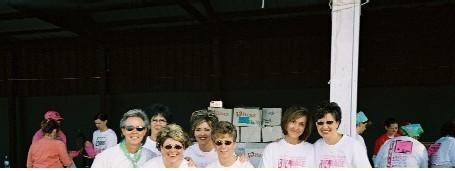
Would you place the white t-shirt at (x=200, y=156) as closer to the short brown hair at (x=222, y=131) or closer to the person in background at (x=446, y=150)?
the short brown hair at (x=222, y=131)

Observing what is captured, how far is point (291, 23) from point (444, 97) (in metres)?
2.33

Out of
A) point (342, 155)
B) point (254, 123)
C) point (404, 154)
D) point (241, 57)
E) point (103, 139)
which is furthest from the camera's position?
point (241, 57)

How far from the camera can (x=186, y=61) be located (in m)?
7.33

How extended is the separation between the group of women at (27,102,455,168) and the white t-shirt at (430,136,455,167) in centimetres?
137

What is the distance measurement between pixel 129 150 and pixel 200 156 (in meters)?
0.49

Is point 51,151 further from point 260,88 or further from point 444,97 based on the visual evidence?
point 444,97

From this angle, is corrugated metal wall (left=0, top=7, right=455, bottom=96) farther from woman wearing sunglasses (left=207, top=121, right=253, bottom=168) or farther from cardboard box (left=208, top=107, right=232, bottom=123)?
woman wearing sunglasses (left=207, top=121, right=253, bottom=168)

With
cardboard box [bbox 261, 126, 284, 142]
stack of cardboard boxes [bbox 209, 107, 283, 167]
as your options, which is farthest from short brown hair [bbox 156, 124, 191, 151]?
cardboard box [bbox 261, 126, 284, 142]

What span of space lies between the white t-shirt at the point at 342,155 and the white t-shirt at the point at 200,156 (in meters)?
0.63

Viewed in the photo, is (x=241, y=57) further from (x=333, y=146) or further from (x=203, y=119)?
(x=333, y=146)

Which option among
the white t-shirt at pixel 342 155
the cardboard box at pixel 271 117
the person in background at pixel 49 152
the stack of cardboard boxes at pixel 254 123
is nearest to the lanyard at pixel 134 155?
the white t-shirt at pixel 342 155

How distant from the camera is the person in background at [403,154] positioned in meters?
3.33

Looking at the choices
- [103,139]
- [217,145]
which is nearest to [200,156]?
[217,145]

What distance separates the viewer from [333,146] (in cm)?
271
